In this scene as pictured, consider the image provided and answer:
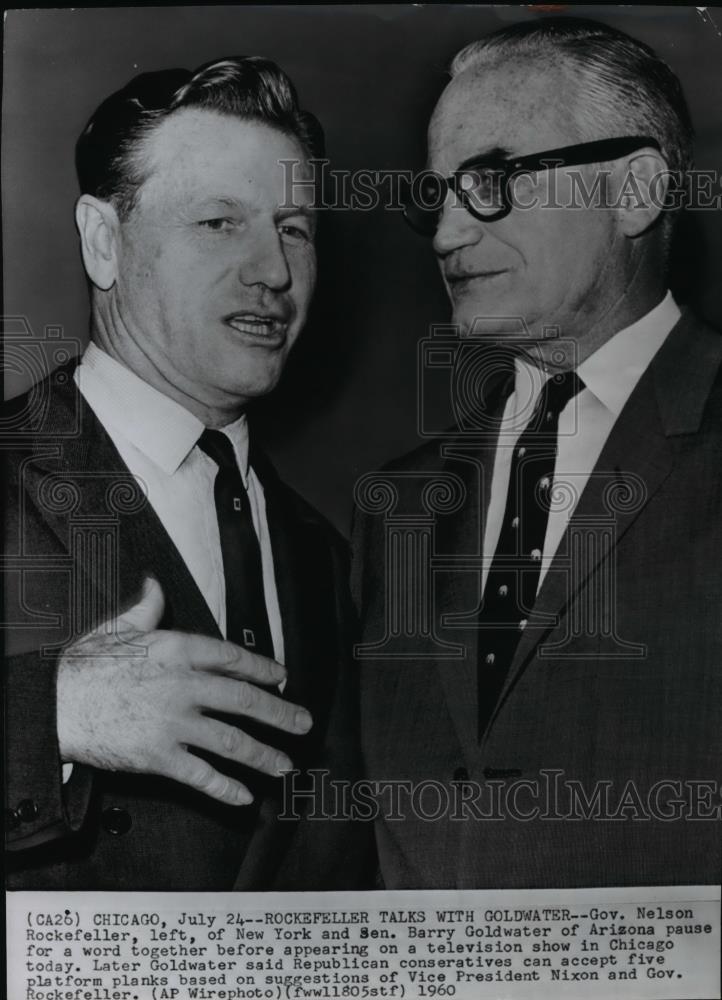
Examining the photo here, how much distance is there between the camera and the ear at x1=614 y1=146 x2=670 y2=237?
70.4 inches

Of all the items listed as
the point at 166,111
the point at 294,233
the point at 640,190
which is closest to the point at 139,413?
the point at 294,233

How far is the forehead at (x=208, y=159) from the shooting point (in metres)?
1.77

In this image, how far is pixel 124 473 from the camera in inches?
70.5

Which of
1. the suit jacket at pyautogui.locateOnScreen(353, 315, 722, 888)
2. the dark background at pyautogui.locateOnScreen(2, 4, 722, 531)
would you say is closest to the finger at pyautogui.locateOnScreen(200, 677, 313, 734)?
the suit jacket at pyautogui.locateOnScreen(353, 315, 722, 888)

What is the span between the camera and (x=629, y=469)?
5.79 ft

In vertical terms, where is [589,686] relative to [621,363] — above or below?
below

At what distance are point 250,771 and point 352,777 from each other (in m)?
0.18

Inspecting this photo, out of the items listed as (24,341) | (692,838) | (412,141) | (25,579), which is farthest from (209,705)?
(412,141)

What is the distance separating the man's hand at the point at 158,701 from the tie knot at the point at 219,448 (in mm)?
245

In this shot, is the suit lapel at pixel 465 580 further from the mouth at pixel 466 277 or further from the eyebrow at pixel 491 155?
the eyebrow at pixel 491 155

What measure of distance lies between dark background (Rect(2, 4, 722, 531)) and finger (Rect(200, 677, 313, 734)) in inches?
13.1

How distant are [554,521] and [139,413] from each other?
75 centimetres

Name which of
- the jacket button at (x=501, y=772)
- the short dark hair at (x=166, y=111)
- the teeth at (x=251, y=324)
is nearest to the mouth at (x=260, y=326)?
the teeth at (x=251, y=324)

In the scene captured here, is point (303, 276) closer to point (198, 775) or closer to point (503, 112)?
point (503, 112)
